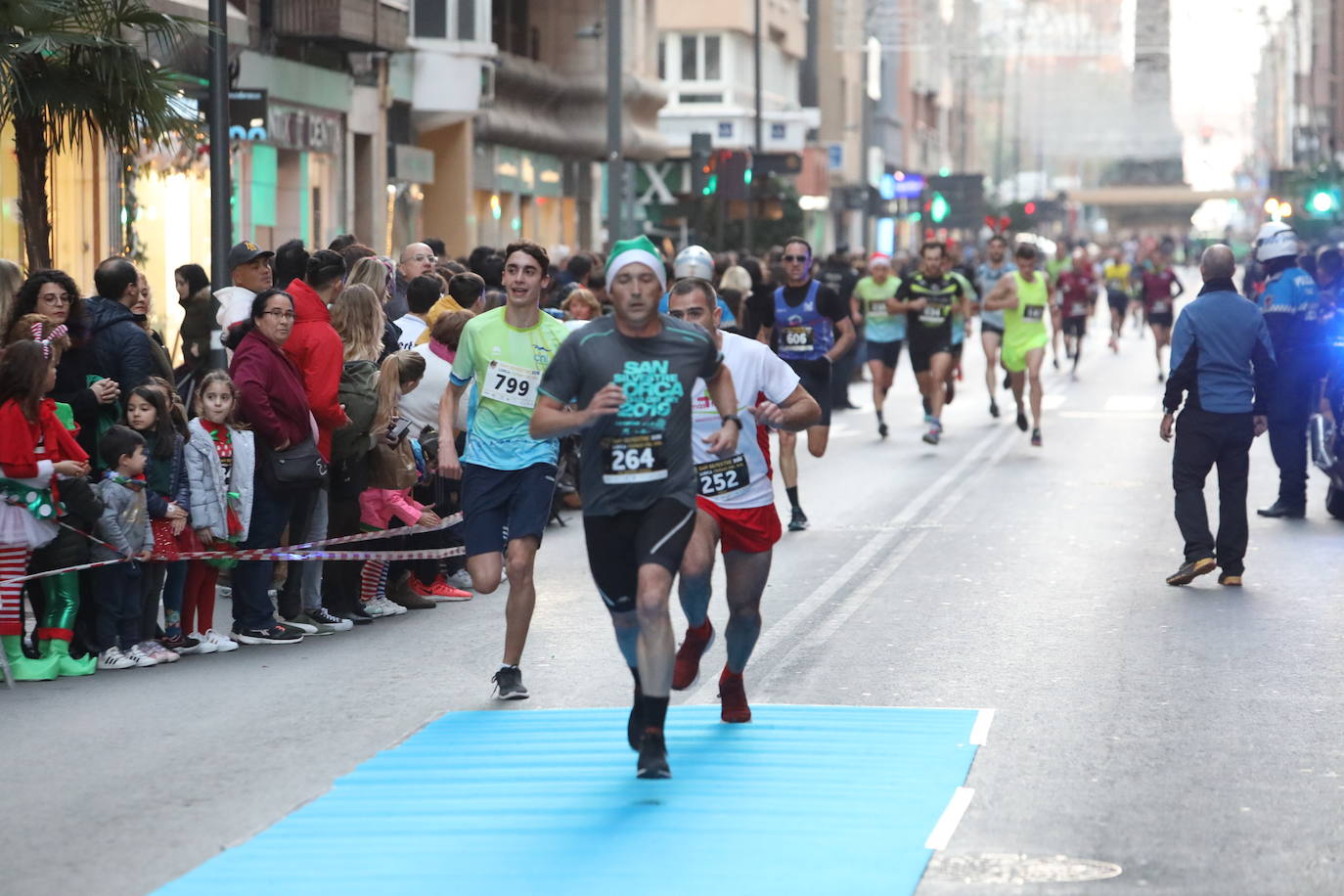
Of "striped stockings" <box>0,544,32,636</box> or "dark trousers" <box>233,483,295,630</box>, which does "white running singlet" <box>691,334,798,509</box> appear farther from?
"striped stockings" <box>0,544,32,636</box>

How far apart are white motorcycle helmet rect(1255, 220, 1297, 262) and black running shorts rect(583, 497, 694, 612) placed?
915 centimetres

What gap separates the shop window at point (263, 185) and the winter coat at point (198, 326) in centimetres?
1492

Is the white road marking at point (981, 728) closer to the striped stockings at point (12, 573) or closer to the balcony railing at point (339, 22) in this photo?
the striped stockings at point (12, 573)

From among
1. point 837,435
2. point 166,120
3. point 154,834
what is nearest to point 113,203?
point 837,435

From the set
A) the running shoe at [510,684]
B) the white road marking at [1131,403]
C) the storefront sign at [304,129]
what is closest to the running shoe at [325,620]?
the running shoe at [510,684]

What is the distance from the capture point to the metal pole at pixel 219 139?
15.7 m

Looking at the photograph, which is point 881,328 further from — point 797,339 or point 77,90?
point 77,90

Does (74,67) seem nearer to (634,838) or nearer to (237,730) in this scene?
(237,730)

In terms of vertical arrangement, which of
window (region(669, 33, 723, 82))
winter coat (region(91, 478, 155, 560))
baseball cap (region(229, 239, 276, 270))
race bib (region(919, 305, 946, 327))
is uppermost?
window (region(669, 33, 723, 82))

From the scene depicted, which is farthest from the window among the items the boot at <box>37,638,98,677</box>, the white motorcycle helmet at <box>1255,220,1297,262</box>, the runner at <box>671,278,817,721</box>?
the runner at <box>671,278,817,721</box>

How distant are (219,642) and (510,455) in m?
2.08

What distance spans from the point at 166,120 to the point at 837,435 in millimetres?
10589

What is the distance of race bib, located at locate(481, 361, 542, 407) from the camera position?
32.6 ft

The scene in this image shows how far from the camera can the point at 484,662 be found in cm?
1080
